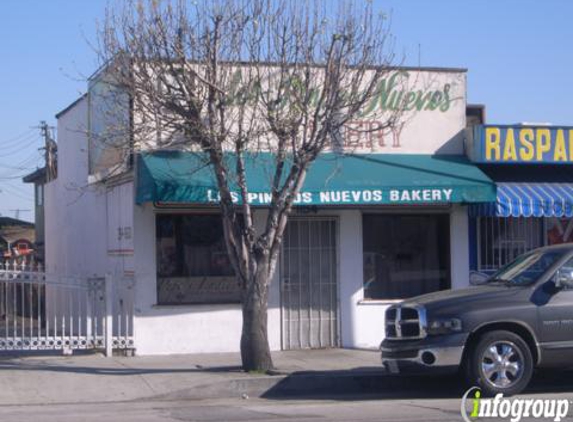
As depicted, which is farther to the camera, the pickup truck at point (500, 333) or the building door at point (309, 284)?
the building door at point (309, 284)

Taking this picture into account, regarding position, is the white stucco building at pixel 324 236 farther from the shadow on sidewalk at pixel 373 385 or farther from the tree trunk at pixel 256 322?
the shadow on sidewalk at pixel 373 385

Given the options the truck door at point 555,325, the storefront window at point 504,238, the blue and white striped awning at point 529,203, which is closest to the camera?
the truck door at point 555,325

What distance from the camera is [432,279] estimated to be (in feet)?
57.4

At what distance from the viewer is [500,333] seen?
38.7 feet

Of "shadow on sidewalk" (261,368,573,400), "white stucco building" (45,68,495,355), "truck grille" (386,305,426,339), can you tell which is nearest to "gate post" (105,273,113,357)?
"white stucco building" (45,68,495,355)

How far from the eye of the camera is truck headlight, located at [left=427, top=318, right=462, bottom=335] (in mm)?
11765

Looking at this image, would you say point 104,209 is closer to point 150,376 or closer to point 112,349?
point 112,349

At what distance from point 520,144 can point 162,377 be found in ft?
25.4

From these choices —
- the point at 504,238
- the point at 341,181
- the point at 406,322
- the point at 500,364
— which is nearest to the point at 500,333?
the point at 500,364

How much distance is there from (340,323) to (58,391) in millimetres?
5715

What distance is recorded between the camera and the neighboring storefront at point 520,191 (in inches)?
648

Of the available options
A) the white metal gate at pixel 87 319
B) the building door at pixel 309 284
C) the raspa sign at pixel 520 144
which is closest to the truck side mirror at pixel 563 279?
the raspa sign at pixel 520 144

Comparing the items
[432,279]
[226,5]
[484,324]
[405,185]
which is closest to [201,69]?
[226,5]

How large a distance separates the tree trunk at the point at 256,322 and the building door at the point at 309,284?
114 inches
